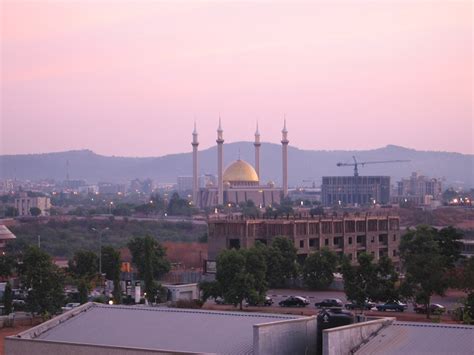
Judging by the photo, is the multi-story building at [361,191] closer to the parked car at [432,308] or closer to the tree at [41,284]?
the parked car at [432,308]

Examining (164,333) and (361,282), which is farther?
(361,282)

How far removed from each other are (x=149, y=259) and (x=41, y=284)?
31.4ft


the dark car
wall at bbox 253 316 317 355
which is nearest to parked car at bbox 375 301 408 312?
the dark car

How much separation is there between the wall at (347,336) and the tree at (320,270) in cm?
3067

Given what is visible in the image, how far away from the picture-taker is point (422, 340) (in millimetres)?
23500

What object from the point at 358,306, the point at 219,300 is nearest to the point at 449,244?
the point at 358,306

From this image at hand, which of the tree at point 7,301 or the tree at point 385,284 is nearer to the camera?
the tree at point 7,301

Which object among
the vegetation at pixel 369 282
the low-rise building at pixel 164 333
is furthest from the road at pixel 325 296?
the low-rise building at pixel 164 333

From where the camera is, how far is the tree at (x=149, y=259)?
1999 inches

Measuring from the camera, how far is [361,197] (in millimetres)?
194625

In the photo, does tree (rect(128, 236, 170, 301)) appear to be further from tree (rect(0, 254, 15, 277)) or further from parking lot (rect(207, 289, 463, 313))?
tree (rect(0, 254, 15, 277))

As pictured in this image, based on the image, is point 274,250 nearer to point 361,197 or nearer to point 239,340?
point 239,340

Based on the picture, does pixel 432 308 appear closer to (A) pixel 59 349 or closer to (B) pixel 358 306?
(B) pixel 358 306

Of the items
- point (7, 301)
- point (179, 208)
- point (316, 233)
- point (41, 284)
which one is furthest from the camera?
point (179, 208)
